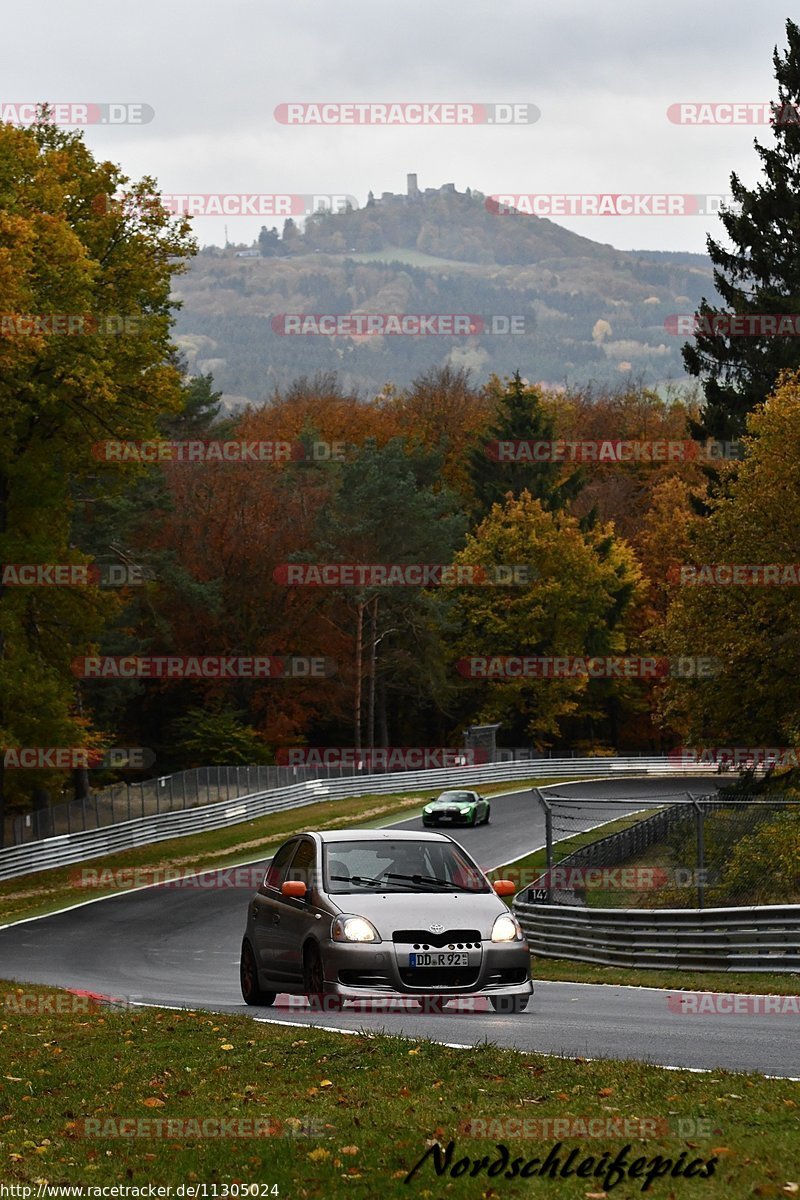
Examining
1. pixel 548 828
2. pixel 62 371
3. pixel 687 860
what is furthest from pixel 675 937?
pixel 62 371

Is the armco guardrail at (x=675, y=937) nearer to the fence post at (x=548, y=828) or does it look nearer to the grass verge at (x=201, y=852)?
the fence post at (x=548, y=828)

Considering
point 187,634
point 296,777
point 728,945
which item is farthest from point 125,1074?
point 187,634

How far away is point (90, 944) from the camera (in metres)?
29.5

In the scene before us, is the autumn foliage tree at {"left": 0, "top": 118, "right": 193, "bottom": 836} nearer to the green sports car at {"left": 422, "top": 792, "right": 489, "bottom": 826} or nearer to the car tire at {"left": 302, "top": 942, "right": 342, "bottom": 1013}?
the green sports car at {"left": 422, "top": 792, "right": 489, "bottom": 826}

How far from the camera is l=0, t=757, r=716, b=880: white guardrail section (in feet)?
146

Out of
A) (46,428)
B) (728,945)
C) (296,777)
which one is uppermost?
(46,428)

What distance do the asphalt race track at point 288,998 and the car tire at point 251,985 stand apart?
21 cm

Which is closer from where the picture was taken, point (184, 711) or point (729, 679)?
point (729, 679)

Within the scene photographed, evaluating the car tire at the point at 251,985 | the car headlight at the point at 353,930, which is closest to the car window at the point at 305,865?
the car headlight at the point at 353,930

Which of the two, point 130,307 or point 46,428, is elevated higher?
point 130,307

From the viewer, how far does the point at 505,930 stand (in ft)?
43.7

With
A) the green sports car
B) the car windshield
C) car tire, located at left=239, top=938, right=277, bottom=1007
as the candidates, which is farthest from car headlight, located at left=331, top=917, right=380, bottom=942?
the green sports car

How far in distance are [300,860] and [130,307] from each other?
2904 cm

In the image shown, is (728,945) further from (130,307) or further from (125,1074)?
(130,307)
